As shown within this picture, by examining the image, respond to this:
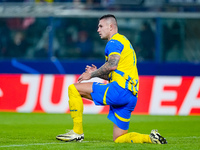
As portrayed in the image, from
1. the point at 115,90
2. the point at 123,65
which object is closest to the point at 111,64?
the point at 123,65

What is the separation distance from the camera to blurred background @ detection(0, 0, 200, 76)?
16.5 metres

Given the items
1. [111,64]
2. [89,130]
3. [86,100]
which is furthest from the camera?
[86,100]

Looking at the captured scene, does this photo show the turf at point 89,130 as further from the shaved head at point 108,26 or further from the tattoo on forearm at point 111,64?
the shaved head at point 108,26

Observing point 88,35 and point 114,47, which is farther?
point 88,35

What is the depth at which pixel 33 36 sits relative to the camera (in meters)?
17.0

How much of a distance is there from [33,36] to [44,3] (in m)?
1.24

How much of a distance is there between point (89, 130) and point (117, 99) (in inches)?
116

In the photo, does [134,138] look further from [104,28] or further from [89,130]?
[89,130]

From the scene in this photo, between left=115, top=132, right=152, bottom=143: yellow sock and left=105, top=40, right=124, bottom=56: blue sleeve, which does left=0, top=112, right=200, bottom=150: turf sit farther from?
left=105, top=40, right=124, bottom=56: blue sleeve

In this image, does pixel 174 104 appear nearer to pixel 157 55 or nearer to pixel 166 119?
pixel 166 119

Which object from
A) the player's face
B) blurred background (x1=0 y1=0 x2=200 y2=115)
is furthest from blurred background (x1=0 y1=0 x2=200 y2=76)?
the player's face

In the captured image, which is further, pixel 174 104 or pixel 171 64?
pixel 171 64

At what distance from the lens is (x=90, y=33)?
16.7 m

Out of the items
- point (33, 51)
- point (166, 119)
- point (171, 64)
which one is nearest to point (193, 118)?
point (166, 119)
